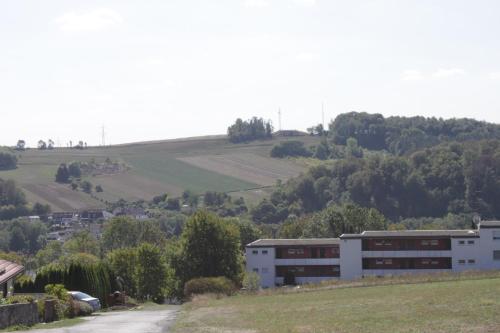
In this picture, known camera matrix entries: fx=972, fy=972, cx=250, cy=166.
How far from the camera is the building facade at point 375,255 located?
324 ft

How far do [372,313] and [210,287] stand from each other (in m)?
44.5

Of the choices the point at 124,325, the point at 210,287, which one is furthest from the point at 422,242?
the point at 124,325

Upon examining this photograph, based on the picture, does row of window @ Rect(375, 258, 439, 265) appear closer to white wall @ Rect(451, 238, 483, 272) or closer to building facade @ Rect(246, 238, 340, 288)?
white wall @ Rect(451, 238, 483, 272)

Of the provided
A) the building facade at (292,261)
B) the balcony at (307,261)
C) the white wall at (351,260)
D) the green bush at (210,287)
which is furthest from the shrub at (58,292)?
the balcony at (307,261)

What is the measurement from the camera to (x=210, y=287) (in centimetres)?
8681

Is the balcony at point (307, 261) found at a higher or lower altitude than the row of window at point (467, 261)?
lower

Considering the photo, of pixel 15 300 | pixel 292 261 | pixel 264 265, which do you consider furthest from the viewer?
pixel 264 265

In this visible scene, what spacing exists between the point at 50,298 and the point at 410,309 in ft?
58.6

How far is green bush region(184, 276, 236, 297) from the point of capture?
85.6 meters

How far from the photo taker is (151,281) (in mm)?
96062

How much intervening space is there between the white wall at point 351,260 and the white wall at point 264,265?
28.9 feet

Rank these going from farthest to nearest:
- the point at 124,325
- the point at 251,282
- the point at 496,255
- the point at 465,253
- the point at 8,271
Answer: the point at 465,253, the point at 496,255, the point at 251,282, the point at 8,271, the point at 124,325

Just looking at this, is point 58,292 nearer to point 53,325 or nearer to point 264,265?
point 53,325

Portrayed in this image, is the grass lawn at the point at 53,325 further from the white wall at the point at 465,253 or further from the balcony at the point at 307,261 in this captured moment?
the balcony at the point at 307,261
